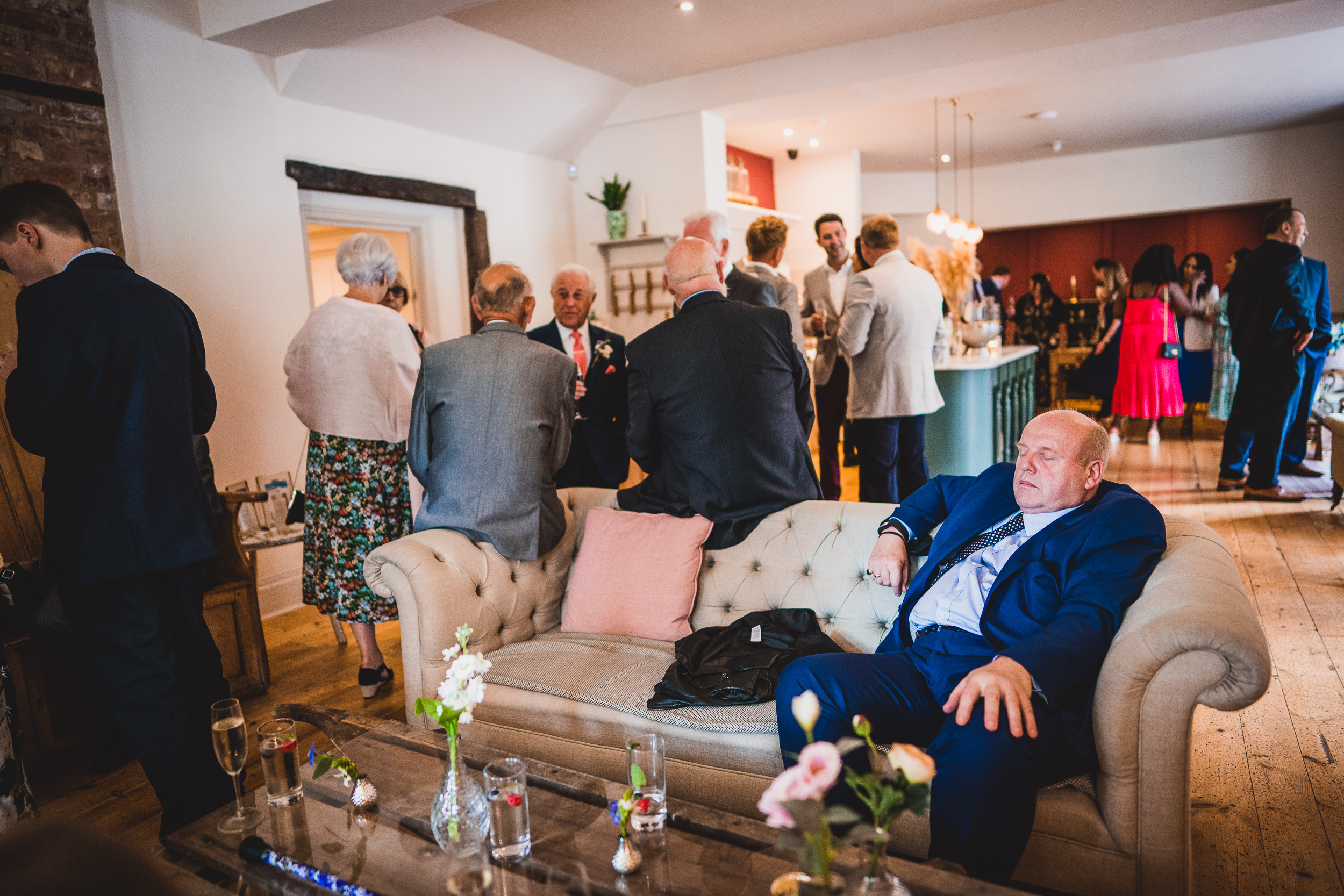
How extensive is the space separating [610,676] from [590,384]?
112 centimetres

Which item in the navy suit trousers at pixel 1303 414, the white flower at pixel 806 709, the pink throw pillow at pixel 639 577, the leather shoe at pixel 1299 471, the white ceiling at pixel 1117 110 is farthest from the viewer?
the white ceiling at pixel 1117 110

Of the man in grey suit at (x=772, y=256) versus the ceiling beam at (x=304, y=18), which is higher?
the ceiling beam at (x=304, y=18)

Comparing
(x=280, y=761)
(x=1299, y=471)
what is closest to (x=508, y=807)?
(x=280, y=761)

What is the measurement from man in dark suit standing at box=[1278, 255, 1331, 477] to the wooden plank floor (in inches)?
46.6

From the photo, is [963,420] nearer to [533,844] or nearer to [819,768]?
[533,844]

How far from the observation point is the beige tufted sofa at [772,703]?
149 centimetres

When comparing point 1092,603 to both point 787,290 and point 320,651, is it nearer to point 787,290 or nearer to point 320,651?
point 787,290

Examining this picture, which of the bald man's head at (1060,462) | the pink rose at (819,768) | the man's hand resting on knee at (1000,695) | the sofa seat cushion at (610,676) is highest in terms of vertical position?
the bald man's head at (1060,462)

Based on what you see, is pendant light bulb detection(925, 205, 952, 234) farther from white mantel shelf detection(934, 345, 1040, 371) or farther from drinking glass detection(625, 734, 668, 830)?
drinking glass detection(625, 734, 668, 830)

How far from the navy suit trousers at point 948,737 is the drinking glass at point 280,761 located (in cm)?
97

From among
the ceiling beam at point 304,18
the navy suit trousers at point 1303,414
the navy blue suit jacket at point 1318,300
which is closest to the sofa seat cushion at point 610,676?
the ceiling beam at point 304,18

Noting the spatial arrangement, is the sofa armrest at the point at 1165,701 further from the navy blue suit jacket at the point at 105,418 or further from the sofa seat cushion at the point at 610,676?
the navy blue suit jacket at the point at 105,418

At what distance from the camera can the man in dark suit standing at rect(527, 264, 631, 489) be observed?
2.92 meters

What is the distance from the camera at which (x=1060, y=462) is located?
182cm
